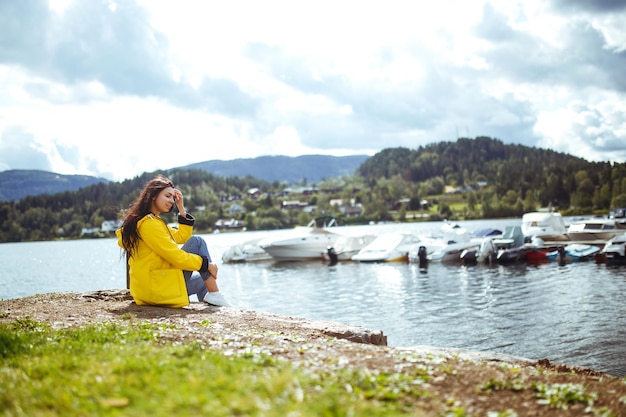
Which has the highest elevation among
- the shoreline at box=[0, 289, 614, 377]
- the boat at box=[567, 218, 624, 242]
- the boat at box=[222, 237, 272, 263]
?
the shoreline at box=[0, 289, 614, 377]

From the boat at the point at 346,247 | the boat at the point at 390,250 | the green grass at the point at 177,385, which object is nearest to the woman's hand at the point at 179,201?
the green grass at the point at 177,385

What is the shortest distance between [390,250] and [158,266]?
149 ft

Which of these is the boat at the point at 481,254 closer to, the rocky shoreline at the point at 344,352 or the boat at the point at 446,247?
the boat at the point at 446,247

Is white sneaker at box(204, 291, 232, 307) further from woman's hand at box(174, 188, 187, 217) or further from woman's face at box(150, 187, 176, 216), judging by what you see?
woman's face at box(150, 187, 176, 216)

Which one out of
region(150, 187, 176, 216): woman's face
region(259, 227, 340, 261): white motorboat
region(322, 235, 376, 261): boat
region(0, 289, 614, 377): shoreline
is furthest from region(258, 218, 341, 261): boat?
region(150, 187, 176, 216): woman's face

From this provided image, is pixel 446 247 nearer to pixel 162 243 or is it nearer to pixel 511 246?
pixel 511 246

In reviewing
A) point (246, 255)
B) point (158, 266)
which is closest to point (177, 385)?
point (158, 266)

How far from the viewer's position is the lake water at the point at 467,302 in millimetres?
17672

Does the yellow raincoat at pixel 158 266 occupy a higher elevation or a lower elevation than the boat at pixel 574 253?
higher

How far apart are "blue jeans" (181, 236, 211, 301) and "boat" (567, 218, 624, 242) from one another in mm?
51572

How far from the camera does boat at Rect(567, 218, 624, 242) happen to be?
56.0 m

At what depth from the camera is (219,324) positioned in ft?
34.7

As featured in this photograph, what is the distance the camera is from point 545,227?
6203 centimetres

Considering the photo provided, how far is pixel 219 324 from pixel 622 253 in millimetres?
41403
